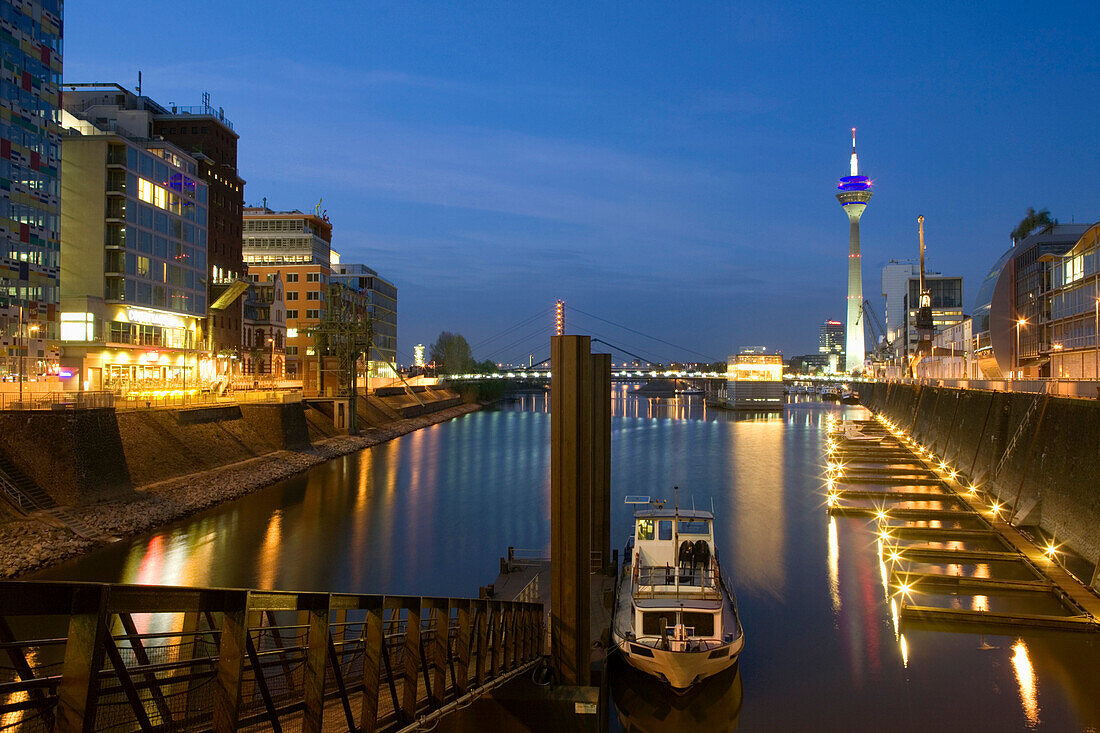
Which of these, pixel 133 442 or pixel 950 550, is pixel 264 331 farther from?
pixel 950 550

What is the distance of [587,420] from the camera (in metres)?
9.29

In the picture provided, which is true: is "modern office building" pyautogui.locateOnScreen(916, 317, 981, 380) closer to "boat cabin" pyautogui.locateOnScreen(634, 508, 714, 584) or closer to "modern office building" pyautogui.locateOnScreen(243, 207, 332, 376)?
"boat cabin" pyautogui.locateOnScreen(634, 508, 714, 584)

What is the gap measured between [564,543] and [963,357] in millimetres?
67139

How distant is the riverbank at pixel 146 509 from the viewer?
1656cm

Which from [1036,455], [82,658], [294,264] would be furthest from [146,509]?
[294,264]

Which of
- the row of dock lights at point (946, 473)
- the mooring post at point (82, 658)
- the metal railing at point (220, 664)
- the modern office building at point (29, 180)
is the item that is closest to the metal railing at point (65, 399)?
the modern office building at point (29, 180)

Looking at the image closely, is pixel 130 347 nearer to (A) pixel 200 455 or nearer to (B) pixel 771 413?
(A) pixel 200 455

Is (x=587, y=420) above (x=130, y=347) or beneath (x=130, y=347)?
beneath

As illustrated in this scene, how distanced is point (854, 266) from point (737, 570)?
13906 centimetres

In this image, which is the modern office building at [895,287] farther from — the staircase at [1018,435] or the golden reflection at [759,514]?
the staircase at [1018,435]

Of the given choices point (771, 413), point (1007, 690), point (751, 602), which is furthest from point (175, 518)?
point (771, 413)

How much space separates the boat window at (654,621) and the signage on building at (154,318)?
109 feet

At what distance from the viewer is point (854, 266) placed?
146m

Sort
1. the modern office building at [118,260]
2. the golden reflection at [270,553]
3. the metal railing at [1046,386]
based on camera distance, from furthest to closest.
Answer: the modern office building at [118,260], the metal railing at [1046,386], the golden reflection at [270,553]
